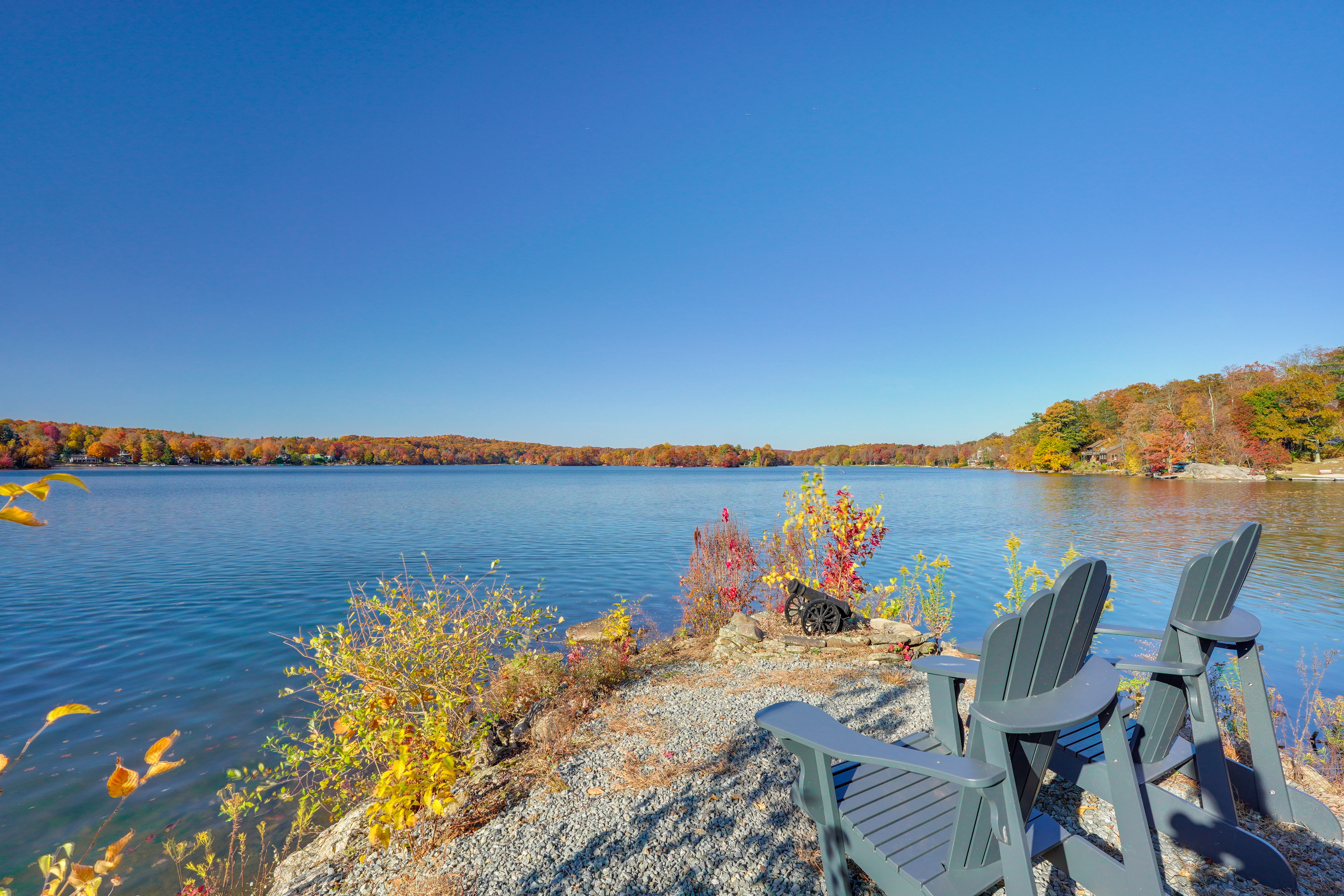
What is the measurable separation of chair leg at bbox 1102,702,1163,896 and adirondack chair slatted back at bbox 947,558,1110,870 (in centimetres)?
17

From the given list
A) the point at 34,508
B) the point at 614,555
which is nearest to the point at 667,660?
the point at 614,555

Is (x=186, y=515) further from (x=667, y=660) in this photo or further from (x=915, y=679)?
(x=915, y=679)

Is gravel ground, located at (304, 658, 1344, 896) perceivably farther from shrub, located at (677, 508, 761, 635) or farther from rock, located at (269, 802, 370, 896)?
shrub, located at (677, 508, 761, 635)

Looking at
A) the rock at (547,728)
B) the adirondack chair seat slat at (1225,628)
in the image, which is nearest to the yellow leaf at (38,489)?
the rock at (547,728)

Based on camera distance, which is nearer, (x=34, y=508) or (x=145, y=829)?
(x=145, y=829)

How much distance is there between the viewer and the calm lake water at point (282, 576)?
473cm

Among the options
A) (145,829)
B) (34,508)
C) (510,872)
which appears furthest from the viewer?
(34,508)

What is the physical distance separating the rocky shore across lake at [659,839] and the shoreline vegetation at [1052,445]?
692 centimetres

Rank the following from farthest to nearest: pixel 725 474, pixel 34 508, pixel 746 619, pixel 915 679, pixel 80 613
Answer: pixel 725 474 → pixel 34 508 → pixel 80 613 → pixel 746 619 → pixel 915 679

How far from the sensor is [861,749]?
1.88m

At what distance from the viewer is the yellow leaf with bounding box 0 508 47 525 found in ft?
2.79

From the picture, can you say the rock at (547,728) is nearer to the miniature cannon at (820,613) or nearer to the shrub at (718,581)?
the miniature cannon at (820,613)

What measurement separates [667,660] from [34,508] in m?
54.0

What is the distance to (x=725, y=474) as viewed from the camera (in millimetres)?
73375
